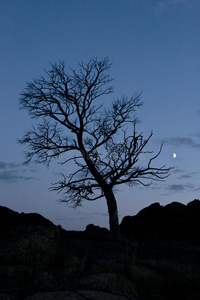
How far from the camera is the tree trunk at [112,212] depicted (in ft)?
59.3

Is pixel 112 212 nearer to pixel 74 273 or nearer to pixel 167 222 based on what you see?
pixel 167 222

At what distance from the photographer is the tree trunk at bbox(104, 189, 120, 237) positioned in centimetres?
1808

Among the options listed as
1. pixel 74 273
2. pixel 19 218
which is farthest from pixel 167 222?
pixel 74 273

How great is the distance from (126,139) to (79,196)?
4.15 metres

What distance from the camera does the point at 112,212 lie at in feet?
59.9

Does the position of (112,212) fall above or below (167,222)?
below

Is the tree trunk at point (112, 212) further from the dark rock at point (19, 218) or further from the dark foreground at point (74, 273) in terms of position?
the dark foreground at point (74, 273)

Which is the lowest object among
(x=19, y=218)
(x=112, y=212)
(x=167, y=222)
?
(x=19, y=218)

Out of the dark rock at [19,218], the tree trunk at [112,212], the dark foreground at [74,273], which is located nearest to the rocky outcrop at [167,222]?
the tree trunk at [112,212]

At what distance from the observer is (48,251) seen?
750cm

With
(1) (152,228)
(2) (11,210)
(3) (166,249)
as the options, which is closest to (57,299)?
(3) (166,249)

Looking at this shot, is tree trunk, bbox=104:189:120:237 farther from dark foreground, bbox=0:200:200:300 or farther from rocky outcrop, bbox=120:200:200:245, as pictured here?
dark foreground, bbox=0:200:200:300

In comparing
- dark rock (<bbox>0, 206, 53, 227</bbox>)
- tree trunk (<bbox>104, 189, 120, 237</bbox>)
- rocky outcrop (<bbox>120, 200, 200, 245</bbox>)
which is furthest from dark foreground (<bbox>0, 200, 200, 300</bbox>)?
rocky outcrop (<bbox>120, 200, 200, 245</bbox>)

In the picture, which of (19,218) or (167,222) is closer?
(19,218)
